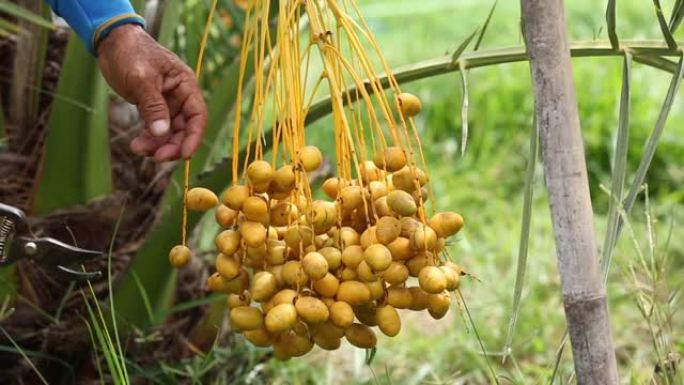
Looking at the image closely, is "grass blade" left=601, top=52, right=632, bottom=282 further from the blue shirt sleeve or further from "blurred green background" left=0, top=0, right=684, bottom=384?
the blue shirt sleeve

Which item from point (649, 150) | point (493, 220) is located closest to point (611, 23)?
point (649, 150)

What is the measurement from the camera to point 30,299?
5.98 feet

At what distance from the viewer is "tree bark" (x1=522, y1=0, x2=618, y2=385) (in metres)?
1.17

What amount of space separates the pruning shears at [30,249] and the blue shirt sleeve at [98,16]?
0.77ft

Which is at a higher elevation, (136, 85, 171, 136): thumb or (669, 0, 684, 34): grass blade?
(669, 0, 684, 34): grass blade

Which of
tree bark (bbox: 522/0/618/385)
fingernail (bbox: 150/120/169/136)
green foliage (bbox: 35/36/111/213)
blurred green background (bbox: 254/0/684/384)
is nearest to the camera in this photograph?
tree bark (bbox: 522/0/618/385)

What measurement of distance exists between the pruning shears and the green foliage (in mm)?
491

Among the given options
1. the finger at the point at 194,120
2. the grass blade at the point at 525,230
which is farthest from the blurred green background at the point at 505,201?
the finger at the point at 194,120

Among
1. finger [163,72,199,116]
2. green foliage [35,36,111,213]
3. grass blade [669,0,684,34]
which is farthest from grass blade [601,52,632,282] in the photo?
green foliage [35,36,111,213]

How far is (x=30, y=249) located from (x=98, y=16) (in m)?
0.29

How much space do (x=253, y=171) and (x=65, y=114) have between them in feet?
2.48

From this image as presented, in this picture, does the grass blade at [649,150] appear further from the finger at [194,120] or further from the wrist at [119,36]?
the wrist at [119,36]

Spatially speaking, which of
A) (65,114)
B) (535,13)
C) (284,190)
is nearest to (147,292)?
(65,114)

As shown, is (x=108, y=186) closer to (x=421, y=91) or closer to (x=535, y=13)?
(x=535, y=13)
